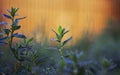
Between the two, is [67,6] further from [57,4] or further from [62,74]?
[62,74]

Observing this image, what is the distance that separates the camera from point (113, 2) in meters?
6.86

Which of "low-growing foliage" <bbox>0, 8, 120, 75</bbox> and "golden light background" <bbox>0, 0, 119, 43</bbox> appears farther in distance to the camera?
"golden light background" <bbox>0, 0, 119, 43</bbox>

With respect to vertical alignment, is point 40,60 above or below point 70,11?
above

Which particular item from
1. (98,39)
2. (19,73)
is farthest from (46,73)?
(98,39)

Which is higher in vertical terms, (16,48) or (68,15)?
(16,48)

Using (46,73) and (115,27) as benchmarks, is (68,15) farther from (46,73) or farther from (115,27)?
(46,73)

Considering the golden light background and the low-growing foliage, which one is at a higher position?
the low-growing foliage

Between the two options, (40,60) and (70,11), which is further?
(70,11)

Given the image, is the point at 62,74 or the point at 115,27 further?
the point at 115,27

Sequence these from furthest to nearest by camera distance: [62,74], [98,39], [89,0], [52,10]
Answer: [89,0] → [52,10] → [98,39] → [62,74]

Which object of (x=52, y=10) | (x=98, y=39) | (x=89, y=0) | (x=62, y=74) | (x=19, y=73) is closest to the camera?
(x=62, y=74)

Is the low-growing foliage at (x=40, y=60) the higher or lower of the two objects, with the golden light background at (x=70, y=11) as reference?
higher

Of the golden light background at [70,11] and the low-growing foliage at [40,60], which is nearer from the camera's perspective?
the low-growing foliage at [40,60]

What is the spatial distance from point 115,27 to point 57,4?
5.02 feet
